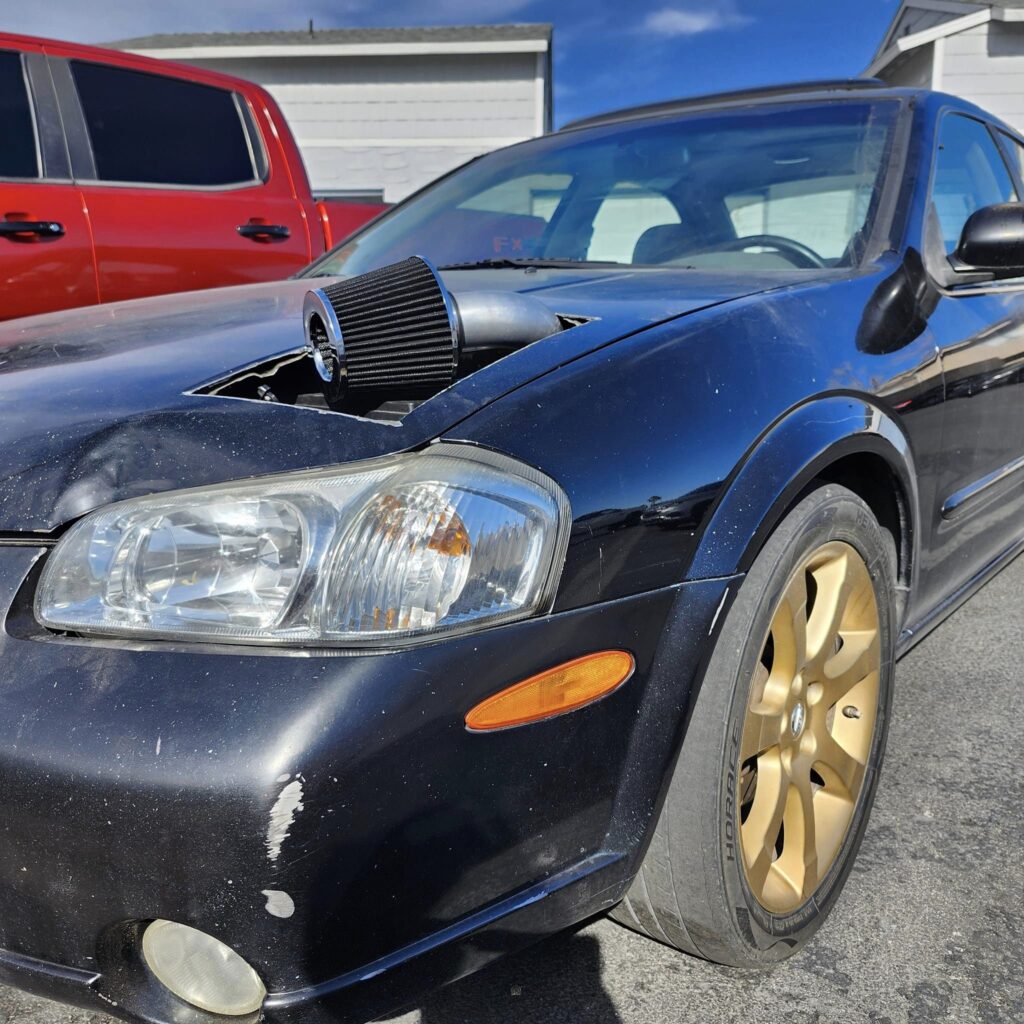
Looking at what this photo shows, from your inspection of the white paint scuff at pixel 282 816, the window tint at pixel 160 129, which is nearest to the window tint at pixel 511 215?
the white paint scuff at pixel 282 816

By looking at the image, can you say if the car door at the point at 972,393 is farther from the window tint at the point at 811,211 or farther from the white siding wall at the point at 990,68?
the white siding wall at the point at 990,68

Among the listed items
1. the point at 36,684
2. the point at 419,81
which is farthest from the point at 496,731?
the point at 419,81

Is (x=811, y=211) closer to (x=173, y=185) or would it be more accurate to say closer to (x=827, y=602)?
(x=827, y=602)

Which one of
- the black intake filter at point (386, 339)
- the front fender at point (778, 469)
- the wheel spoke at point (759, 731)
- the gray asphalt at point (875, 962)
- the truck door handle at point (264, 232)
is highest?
the black intake filter at point (386, 339)

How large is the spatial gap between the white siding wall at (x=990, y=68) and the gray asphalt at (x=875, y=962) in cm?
1442

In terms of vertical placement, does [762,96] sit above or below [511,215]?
above

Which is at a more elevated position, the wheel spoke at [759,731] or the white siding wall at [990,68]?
the white siding wall at [990,68]

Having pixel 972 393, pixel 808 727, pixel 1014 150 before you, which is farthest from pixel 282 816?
pixel 1014 150

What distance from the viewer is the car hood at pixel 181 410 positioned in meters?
1.22

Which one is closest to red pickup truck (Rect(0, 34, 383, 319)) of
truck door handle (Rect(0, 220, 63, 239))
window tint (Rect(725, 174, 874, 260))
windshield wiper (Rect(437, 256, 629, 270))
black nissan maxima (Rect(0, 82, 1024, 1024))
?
truck door handle (Rect(0, 220, 63, 239))

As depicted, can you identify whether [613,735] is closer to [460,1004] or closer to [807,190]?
[460,1004]

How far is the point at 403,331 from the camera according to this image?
144cm

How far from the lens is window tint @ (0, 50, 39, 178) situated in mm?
3877

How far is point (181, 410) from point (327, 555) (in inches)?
12.1
